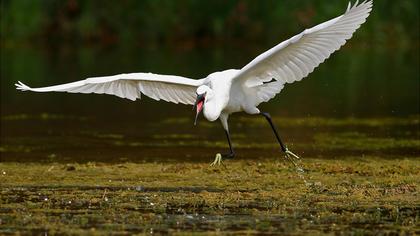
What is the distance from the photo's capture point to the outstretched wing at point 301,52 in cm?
1066

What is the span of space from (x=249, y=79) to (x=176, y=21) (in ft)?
66.2

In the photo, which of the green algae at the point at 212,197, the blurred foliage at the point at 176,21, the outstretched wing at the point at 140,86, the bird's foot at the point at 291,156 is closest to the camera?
the green algae at the point at 212,197

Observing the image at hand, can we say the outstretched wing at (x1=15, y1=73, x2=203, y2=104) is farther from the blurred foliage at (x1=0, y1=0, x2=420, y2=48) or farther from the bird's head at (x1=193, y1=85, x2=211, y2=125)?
the blurred foliage at (x1=0, y1=0, x2=420, y2=48)

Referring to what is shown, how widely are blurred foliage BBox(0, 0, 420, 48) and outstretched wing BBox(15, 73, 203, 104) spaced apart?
1726 cm

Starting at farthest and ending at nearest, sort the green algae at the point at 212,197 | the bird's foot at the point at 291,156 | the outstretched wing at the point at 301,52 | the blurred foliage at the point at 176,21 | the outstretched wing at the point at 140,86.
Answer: the blurred foliage at the point at 176,21 < the bird's foot at the point at 291,156 < the outstretched wing at the point at 140,86 < the outstretched wing at the point at 301,52 < the green algae at the point at 212,197

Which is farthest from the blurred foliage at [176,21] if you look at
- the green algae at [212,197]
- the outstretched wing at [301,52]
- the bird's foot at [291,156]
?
the outstretched wing at [301,52]

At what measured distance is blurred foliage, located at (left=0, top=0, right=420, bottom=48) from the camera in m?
29.9

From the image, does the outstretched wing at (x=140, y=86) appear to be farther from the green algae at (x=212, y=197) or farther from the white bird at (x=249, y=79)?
the green algae at (x=212, y=197)

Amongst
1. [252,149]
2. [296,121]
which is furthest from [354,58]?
[252,149]

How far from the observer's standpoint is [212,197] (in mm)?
10172

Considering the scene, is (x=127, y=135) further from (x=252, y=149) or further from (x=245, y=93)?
(x=245, y=93)

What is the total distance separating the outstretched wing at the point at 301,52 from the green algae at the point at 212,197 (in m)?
0.98

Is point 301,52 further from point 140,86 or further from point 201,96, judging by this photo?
point 140,86

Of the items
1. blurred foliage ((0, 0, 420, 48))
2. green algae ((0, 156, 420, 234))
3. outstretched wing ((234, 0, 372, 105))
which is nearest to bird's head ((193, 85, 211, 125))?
outstretched wing ((234, 0, 372, 105))
